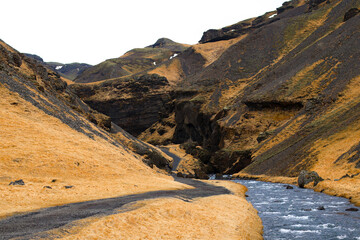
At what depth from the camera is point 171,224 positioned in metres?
17.4

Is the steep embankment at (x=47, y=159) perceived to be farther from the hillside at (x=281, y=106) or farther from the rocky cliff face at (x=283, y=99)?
the rocky cliff face at (x=283, y=99)

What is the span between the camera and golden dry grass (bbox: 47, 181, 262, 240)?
46.4 ft

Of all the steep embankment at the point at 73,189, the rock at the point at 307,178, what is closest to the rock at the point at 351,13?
the rock at the point at 307,178

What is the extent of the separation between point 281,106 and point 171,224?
79.5 meters

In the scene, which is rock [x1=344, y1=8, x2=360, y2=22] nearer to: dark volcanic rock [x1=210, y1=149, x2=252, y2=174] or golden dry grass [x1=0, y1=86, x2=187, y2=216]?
dark volcanic rock [x1=210, y1=149, x2=252, y2=174]

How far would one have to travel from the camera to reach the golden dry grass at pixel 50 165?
24172mm

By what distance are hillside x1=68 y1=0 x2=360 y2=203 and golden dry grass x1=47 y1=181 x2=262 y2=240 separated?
18.8m

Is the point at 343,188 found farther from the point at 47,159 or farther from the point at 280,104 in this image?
the point at 280,104

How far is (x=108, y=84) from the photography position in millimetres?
194375

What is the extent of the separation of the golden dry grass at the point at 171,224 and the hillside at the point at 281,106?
741 inches

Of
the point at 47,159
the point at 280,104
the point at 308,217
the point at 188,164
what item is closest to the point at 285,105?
the point at 280,104

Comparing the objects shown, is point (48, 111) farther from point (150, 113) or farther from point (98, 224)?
point (150, 113)

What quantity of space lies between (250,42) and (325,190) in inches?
4980

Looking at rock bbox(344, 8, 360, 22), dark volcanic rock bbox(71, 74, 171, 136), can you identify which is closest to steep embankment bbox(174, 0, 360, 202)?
rock bbox(344, 8, 360, 22)
